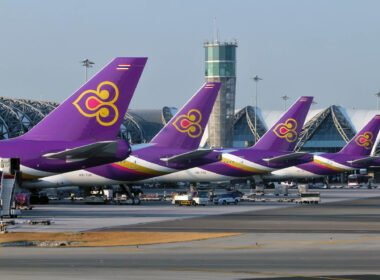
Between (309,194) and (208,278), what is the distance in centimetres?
6411

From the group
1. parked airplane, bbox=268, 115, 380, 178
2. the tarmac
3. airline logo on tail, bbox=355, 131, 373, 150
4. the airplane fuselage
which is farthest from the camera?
the airplane fuselage

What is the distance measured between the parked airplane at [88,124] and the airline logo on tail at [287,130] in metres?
46.0

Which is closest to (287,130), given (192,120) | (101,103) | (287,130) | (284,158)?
(287,130)

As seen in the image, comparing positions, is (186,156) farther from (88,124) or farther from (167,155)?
(88,124)

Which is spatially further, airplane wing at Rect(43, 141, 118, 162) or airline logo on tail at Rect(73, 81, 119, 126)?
airline logo on tail at Rect(73, 81, 119, 126)

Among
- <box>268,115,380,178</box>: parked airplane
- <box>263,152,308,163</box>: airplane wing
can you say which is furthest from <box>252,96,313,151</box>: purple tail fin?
<box>268,115,380,178</box>: parked airplane

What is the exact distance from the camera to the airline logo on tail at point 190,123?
279 ft

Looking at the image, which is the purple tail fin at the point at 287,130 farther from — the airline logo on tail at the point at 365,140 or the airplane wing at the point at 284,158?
the airline logo on tail at the point at 365,140

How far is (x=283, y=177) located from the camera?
142 metres

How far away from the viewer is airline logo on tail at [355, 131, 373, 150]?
130 m

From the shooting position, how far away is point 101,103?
191 ft

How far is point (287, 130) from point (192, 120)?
67.9 ft

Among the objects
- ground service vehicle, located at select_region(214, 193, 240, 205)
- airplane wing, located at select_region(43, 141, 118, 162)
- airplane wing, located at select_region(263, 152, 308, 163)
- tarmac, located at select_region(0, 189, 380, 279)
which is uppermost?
airplane wing, located at select_region(263, 152, 308, 163)

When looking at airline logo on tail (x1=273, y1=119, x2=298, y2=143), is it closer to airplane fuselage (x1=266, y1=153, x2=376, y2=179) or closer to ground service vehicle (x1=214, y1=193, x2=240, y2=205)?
ground service vehicle (x1=214, y1=193, x2=240, y2=205)
